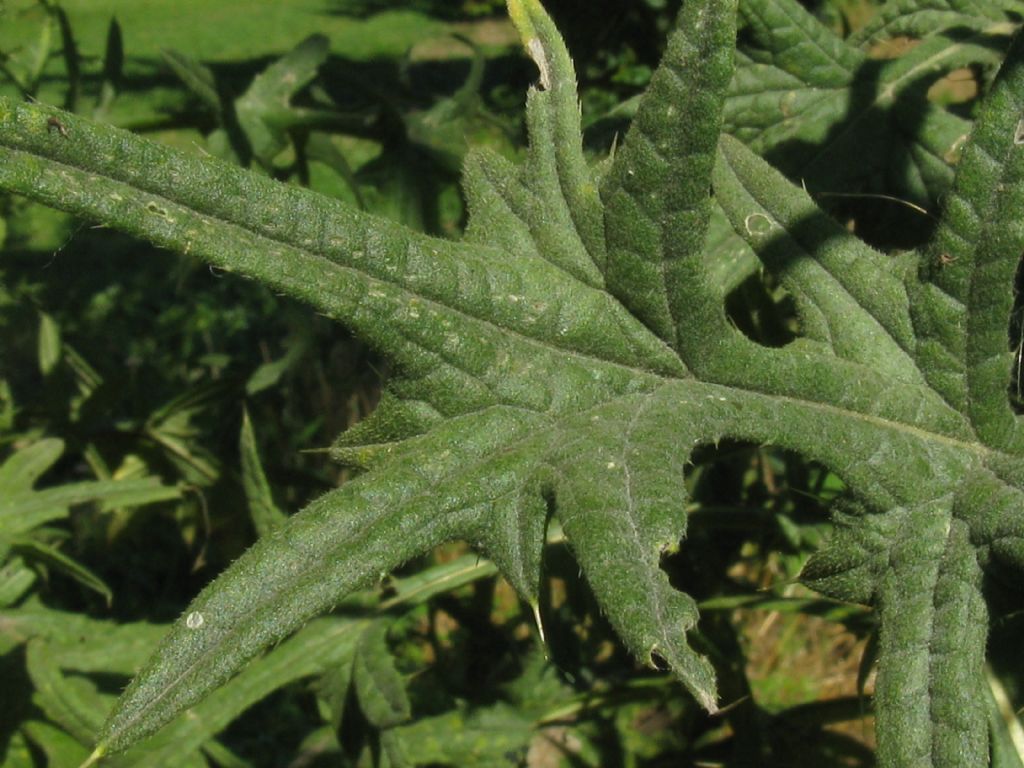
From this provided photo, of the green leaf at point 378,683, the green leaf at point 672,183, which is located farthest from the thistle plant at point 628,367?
the green leaf at point 378,683

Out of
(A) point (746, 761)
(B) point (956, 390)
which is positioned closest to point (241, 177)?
(B) point (956, 390)

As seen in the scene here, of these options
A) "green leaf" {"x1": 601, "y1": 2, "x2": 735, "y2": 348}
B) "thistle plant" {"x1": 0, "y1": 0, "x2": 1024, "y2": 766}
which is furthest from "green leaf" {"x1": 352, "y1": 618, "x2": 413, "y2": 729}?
"green leaf" {"x1": 601, "y1": 2, "x2": 735, "y2": 348}

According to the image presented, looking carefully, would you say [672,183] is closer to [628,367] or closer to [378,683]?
[628,367]

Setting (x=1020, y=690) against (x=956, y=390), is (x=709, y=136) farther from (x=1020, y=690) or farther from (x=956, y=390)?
(x=1020, y=690)

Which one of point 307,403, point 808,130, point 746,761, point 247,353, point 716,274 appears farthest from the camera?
point 247,353

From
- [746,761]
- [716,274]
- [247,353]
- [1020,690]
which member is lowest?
[247,353]

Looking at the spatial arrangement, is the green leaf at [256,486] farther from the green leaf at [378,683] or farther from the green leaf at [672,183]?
the green leaf at [672,183]

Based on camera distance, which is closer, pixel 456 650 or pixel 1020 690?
pixel 1020 690

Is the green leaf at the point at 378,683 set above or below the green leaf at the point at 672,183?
below
